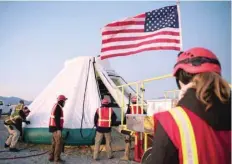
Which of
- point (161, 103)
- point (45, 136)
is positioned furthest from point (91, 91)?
point (161, 103)

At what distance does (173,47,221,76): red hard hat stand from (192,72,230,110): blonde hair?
43mm

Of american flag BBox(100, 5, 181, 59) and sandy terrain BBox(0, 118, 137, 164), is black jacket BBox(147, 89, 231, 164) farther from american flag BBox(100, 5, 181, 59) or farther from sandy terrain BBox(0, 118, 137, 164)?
sandy terrain BBox(0, 118, 137, 164)

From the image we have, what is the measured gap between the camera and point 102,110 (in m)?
8.18

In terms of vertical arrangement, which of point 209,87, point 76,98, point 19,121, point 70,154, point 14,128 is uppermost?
point 209,87

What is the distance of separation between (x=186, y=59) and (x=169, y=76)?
102 inches

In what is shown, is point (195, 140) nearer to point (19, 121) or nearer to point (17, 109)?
point (19, 121)

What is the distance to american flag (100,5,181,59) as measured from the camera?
652 centimetres

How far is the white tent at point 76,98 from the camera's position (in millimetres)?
9418

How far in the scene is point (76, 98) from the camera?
34.6 feet

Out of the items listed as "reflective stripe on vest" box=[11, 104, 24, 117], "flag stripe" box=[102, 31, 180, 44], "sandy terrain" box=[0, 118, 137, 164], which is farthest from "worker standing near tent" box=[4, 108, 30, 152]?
"flag stripe" box=[102, 31, 180, 44]

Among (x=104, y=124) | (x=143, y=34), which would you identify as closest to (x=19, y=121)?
(x=104, y=124)

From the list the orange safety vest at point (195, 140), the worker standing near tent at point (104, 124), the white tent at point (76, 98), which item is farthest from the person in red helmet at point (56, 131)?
the orange safety vest at point (195, 140)

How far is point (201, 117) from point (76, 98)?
9.39 meters

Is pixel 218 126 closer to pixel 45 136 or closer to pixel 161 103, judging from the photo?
pixel 161 103
